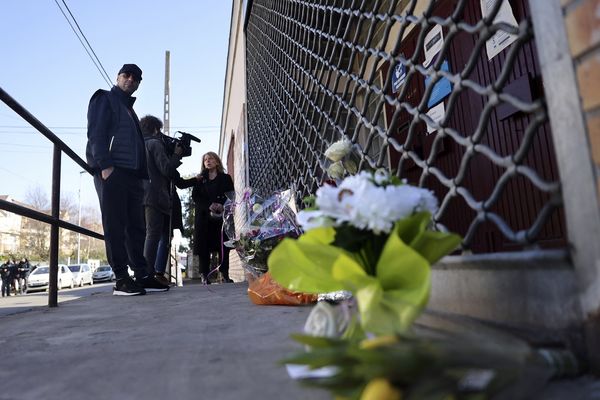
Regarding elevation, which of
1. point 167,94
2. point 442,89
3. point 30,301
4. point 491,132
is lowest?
point 30,301

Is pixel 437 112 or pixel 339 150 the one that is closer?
pixel 339 150

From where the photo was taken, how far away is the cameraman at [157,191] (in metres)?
3.81

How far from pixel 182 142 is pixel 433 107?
2.91 m

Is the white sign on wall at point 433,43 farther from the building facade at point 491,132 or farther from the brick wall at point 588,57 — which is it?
the brick wall at point 588,57

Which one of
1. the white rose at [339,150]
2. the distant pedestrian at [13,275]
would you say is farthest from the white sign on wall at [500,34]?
the distant pedestrian at [13,275]

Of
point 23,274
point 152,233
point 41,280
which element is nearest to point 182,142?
point 152,233

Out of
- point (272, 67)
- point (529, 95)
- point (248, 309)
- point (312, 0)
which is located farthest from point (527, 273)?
point (272, 67)

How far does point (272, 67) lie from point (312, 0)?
→ 144 cm

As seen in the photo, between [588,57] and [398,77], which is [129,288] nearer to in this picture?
[398,77]

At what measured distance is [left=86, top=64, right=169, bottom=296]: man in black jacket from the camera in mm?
2920

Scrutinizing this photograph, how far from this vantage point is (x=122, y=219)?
117 inches

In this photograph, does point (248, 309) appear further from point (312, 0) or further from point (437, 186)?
point (312, 0)

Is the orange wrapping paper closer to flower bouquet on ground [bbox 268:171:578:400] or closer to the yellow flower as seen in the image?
flower bouquet on ground [bbox 268:171:578:400]

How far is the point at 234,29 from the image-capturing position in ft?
23.6
